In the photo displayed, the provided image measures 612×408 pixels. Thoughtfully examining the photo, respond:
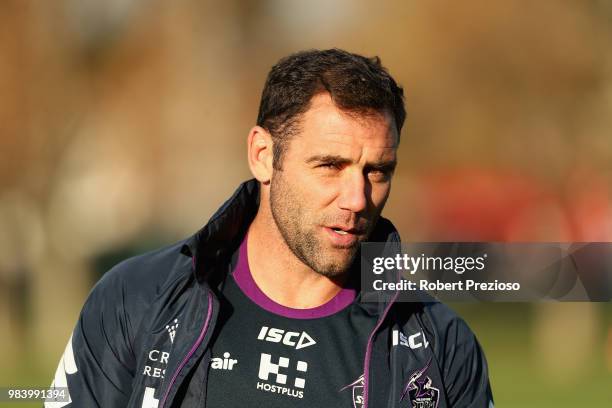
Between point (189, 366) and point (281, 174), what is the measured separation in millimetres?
945

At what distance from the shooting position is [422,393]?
3.84 m

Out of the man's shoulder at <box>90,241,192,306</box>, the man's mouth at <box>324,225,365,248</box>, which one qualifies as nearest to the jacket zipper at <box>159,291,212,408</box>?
the man's shoulder at <box>90,241,192,306</box>

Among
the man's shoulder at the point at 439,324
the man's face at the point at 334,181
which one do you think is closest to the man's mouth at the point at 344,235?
the man's face at the point at 334,181

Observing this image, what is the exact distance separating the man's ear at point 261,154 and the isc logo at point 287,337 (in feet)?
2.39

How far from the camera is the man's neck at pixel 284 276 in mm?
4066

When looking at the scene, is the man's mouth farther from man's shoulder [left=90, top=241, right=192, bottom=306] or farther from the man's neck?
man's shoulder [left=90, top=241, right=192, bottom=306]

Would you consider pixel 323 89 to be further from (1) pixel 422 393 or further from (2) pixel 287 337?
(1) pixel 422 393

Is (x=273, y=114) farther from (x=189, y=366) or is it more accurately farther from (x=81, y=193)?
(x=81, y=193)

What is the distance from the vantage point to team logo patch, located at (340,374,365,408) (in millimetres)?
3817

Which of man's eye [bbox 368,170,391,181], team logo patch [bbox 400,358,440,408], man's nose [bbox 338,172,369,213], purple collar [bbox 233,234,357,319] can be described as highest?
man's eye [bbox 368,170,391,181]

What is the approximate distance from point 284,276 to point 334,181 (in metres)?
0.52

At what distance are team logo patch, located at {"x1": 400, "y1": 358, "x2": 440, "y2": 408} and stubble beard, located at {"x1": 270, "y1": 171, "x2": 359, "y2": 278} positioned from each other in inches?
22.5

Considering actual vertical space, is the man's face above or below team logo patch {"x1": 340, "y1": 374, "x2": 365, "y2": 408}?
above

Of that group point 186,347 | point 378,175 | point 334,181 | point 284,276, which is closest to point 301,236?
point 284,276
